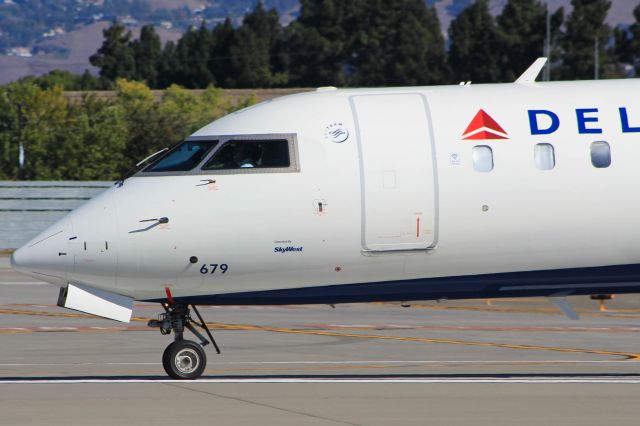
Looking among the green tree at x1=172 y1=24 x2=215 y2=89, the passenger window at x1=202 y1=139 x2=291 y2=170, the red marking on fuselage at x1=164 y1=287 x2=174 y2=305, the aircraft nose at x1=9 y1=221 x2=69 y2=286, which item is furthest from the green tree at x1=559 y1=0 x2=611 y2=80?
the aircraft nose at x1=9 y1=221 x2=69 y2=286

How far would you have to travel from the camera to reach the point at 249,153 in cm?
1720

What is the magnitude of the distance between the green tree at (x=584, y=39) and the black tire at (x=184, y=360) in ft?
422

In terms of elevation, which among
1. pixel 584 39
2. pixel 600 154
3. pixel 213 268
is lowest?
pixel 213 268

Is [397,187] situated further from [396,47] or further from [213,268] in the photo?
[396,47]

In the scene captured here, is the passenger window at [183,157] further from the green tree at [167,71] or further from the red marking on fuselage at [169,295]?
the green tree at [167,71]

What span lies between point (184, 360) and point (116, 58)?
17640 cm

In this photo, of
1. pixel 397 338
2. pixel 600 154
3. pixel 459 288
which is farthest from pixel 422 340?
pixel 600 154

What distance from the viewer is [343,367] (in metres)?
19.4

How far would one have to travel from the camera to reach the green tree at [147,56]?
179000 mm

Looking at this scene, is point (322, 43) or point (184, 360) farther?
point (322, 43)

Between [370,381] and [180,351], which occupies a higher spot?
[180,351]

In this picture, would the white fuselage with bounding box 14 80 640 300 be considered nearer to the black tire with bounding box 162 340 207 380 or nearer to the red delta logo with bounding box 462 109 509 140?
the red delta logo with bounding box 462 109 509 140

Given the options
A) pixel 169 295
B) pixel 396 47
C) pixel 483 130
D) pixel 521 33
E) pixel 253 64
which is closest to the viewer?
pixel 169 295

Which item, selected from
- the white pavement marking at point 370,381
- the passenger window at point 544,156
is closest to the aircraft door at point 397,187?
the passenger window at point 544,156
